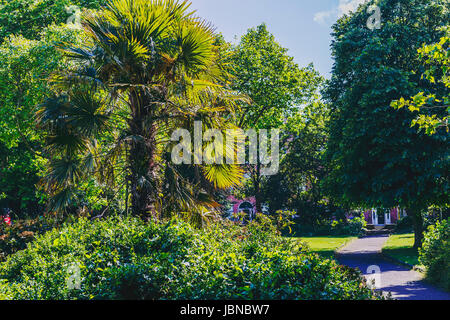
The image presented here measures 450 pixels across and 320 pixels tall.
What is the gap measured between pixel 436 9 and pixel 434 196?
333 inches

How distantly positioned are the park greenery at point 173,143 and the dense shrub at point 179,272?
2 centimetres

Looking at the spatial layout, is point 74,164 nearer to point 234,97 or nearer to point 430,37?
point 234,97

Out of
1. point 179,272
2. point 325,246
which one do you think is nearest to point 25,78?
point 179,272

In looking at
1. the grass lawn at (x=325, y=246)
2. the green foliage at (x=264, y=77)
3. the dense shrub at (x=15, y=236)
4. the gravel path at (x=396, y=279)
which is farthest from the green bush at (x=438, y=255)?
the green foliage at (x=264, y=77)

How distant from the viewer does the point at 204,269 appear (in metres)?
4.89

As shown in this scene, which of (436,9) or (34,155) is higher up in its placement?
(436,9)

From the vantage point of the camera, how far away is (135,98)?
8.91 m

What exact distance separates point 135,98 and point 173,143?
149cm

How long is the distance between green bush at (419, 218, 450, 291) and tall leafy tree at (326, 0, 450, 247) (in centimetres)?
298

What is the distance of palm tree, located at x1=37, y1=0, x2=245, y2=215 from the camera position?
8.79 metres

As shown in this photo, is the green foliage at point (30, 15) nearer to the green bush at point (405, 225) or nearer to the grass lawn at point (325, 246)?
the grass lawn at point (325, 246)

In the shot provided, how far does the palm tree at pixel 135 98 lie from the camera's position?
879cm

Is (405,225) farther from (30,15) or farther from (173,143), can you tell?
(30,15)
